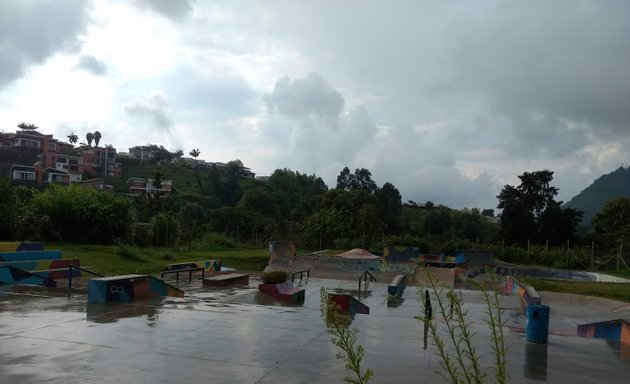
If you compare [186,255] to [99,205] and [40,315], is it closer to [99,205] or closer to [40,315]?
[99,205]

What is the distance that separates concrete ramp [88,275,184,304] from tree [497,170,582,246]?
3920 cm

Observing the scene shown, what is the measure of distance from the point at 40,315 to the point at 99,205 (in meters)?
17.2

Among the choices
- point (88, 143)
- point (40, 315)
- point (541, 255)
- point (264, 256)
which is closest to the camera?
point (40, 315)

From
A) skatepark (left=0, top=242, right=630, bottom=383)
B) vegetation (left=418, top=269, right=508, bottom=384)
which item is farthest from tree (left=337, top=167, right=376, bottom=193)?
vegetation (left=418, top=269, right=508, bottom=384)

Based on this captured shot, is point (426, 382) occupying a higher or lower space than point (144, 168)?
lower

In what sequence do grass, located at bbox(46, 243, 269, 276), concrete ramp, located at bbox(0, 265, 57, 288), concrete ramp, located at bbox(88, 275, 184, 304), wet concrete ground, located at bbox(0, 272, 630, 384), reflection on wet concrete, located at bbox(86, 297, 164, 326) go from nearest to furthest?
wet concrete ground, located at bbox(0, 272, 630, 384) < reflection on wet concrete, located at bbox(86, 297, 164, 326) < concrete ramp, located at bbox(88, 275, 184, 304) < concrete ramp, located at bbox(0, 265, 57, 288) < grass, located at bbox(46, 243, 269, 276)

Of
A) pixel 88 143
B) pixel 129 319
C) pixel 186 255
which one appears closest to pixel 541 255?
pixel 186 255

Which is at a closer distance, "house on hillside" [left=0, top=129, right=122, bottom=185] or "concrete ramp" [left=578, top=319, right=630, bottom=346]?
"concrete ramp" [left=578, top=319, right=630, bottom=346]

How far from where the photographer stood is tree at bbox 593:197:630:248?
4194 centimetres

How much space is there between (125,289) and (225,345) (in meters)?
4.60

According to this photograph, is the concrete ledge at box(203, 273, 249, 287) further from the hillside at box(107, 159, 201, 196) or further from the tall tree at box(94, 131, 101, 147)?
the tall tree at box(94, 131, 101, 147)

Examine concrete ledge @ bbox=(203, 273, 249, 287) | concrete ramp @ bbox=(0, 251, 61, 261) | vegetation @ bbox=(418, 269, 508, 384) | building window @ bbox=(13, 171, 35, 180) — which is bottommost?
concrete ledge @ bbox=(203, 273, 249, 287)

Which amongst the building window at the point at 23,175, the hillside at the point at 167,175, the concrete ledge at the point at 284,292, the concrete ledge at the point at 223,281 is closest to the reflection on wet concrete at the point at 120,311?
the concrete ledge at the point at 284,292

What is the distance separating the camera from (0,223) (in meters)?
21.3
